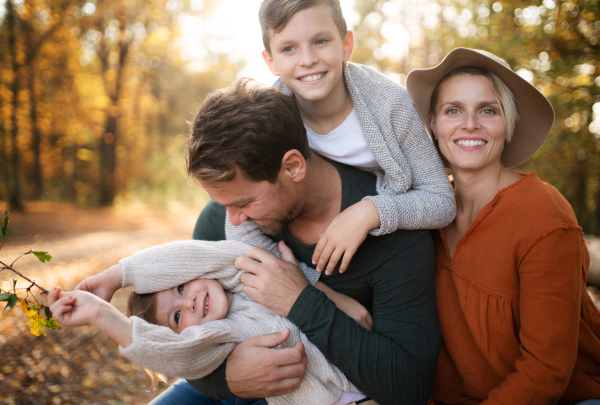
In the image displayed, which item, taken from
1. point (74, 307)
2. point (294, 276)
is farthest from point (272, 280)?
point (74, 307)

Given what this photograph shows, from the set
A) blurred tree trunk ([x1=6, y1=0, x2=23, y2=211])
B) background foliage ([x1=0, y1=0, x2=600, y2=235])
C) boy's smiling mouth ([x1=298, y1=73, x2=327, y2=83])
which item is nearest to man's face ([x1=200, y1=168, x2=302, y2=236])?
boy's smiling mouth ([x1=298, y1=73, x2=327, y2=83])

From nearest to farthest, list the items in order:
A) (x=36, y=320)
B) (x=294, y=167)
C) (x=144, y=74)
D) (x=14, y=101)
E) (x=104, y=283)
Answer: (x=36, y=320) → (x=104, y=283) → (x=294, y=167) → (x=14, y=101) → (x=144, y=74)

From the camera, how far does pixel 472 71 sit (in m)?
2.04

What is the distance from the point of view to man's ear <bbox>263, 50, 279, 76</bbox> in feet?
8.11

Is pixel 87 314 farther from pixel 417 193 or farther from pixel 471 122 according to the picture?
pixel 471 122

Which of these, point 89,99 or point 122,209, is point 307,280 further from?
point 122,209

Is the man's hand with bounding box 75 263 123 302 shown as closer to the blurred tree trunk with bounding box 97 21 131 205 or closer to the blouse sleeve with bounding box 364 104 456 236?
the blouse sleeve with bounding box 364 104 456 236

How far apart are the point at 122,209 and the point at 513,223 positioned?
14859mm

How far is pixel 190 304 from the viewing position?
77.4 inches

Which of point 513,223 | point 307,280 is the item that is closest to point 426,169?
point 513,223

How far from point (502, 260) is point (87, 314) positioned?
1.73m

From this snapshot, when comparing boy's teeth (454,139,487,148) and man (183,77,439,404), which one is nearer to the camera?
man (183,77,439,404)

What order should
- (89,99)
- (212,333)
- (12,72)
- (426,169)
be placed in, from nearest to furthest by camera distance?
(212,333) < (426,169) < (12,72) < (89,99)

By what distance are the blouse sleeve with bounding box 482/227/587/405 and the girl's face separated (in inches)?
53.7
